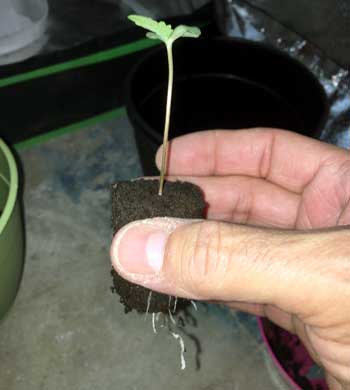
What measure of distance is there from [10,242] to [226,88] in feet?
2.51

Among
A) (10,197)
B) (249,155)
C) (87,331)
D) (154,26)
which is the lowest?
(87,331)

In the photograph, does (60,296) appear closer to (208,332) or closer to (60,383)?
(60,383)

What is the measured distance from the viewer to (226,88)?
4.30 ft

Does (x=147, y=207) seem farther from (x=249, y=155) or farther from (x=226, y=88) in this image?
(x=226, y=88)

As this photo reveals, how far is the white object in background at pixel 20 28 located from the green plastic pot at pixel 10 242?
1.05ft

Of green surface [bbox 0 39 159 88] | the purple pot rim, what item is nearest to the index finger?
the purple pot rim

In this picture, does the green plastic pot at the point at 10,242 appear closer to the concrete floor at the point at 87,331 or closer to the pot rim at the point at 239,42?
the concrete floor at the point at 87,331

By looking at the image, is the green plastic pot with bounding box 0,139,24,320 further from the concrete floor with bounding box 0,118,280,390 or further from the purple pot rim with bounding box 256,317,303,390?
the purple pot rim with bounding box 256,317,303,390

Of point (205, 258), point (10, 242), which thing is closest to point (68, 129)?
point (10, 242)

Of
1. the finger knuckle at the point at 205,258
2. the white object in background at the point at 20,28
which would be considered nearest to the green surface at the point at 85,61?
the white object in background at the point at 20,28

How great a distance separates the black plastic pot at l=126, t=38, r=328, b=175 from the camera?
1164mm

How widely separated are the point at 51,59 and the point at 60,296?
2.00 feet

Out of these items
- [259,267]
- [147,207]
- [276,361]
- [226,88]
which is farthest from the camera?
[226,88]

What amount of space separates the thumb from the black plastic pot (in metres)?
0.53
